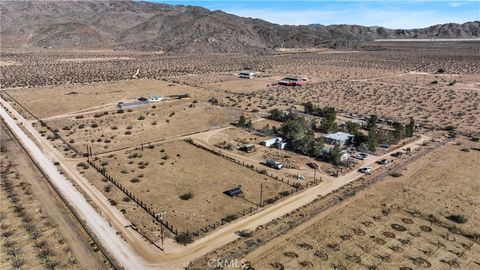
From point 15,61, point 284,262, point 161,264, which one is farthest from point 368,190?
point 15,61

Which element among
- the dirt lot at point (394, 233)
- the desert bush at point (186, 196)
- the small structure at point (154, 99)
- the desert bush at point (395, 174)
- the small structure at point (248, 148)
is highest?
the small structure at point (154, 99)

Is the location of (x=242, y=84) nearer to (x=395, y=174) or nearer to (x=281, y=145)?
(x=281, y=145)

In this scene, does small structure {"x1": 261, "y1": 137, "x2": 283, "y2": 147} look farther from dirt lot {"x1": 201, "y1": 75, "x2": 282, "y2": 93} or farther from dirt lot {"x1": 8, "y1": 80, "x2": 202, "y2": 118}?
dirt lot {"x1": 201, "y1": 75, "x2": 282, "y2": 93}

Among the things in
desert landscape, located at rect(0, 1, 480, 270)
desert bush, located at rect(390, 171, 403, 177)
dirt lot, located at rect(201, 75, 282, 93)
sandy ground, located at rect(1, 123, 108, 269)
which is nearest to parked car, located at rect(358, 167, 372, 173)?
desert landscape, located at rect(0, 1, 480, 270)

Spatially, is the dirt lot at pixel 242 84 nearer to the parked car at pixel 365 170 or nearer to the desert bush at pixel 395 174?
the parked car at pixel 365 170

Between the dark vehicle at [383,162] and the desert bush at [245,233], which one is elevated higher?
the dark vehicle at [383,162]

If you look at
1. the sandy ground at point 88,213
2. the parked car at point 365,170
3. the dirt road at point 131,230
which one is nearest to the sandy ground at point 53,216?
the sandy ground at point 88,213

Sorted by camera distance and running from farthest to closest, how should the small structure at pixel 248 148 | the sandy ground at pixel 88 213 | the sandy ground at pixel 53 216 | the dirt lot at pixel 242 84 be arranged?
the dirt lot at pixel 242 84
the small structure at pixel 248 148
the sandy ground at pixel 88 213
the sandy ground at pixel 53 216
